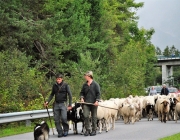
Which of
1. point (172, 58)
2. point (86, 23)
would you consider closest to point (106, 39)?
point (86, 23)

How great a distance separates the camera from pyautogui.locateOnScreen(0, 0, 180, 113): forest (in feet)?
84.6

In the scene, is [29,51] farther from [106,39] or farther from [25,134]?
[25,134]

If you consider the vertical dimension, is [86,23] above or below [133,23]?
below

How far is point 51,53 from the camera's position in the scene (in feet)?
124

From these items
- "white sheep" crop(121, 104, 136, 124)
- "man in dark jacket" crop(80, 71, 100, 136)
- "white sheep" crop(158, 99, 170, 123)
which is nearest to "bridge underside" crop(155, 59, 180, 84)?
"white sheep" crop(158, 99, 170, 123)

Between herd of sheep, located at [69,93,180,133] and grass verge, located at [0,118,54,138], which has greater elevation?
herd of sheep, located at [69,93,180,133]

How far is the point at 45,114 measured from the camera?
21.1 m

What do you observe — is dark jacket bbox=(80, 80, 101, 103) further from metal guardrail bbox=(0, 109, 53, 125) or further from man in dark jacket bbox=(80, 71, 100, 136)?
metal guardrail bbox=(0, 109, 53, 125)

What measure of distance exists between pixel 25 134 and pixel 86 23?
27669 mm

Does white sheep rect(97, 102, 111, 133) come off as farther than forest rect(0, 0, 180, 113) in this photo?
No

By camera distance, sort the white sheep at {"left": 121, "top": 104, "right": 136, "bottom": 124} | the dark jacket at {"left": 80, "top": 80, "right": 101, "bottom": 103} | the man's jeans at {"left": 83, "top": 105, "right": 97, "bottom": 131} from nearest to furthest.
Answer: the man's jeans at {"left": 83, "top": 105, "right": 97, "bottom": 131}
the dark jacket at {"left": 80, "top": 80, "right": 101, "bottom": 103}
the white sheep at {"left": 121, "top": 104, "right": 136, "bottom": 124}

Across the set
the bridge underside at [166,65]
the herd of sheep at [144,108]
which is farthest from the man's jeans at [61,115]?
the bridge underside at [166,65]

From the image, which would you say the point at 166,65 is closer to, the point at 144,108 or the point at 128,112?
the point at 144,108

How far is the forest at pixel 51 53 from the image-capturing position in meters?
25.8
